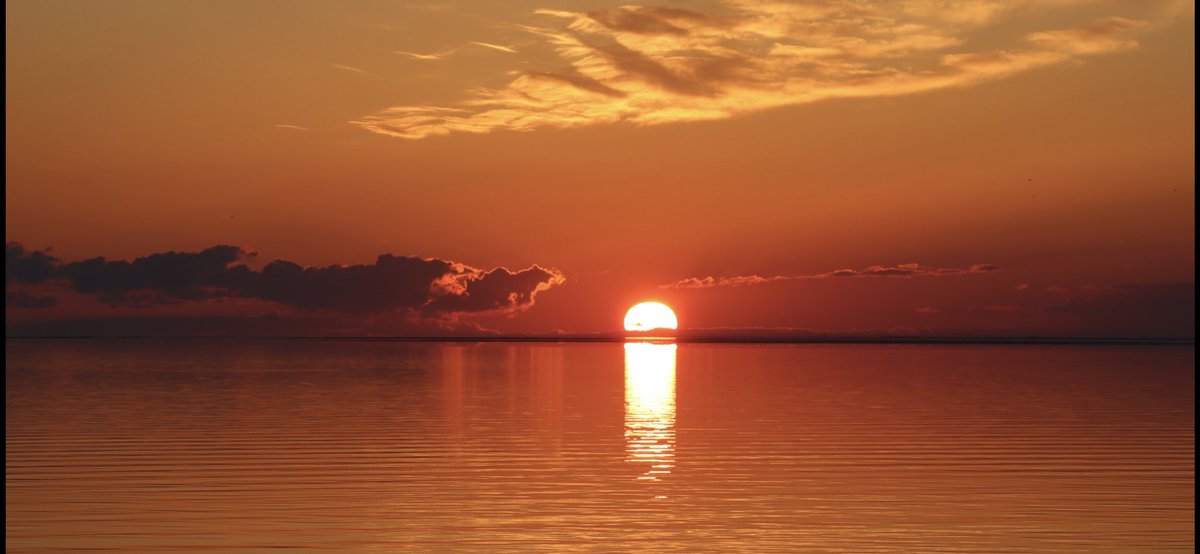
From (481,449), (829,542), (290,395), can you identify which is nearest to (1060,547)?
(829,542)

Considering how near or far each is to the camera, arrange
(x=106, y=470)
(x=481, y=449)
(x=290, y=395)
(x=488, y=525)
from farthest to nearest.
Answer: (x=290, y=395), (x=481, y=449), (x=106, y=470), (x=488, y=525)

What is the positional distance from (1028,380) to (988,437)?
141ft

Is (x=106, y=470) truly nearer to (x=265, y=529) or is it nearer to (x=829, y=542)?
(x=265, y=529)

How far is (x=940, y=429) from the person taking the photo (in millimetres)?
39469

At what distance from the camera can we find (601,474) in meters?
28.5

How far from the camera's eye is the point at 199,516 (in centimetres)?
2266

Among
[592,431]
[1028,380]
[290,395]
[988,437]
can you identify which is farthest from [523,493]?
[1028,380]

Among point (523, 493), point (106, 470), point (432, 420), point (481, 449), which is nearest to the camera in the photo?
point (523, 493)

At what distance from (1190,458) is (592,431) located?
17.6 m

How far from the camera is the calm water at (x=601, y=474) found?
21.1 m

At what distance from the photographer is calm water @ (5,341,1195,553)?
21.1 metres

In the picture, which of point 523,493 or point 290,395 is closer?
point 523,493

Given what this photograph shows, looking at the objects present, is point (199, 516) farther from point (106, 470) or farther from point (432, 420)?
point (432, 420)

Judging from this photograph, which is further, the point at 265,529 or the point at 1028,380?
the point at 1028,380
